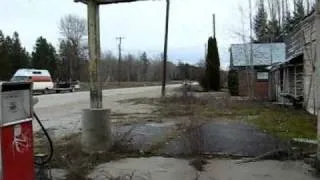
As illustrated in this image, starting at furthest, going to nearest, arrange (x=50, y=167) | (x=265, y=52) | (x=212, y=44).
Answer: (x=212, y=44), (x=265, y=52), (x=50, y=167)

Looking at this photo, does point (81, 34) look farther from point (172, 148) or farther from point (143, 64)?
point (172, 148)

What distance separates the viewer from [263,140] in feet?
41.7

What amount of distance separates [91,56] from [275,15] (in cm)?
4996

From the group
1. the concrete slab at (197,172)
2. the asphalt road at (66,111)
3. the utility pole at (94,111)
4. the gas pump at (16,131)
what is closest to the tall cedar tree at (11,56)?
the asphalt road at (66,111)

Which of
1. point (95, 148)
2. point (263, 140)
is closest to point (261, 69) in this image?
point (263, 140)

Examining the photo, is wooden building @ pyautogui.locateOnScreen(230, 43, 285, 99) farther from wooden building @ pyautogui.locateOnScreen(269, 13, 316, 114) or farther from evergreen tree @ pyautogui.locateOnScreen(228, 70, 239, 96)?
wooden building @ pyautogui.locateOnScreen(269, 13, 316, 114)

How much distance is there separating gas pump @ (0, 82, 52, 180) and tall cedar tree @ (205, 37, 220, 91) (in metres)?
57.0

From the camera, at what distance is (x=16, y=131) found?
5.85 metres

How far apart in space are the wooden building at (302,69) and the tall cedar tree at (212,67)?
3145cm

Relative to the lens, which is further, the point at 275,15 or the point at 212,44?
the point at 212,44

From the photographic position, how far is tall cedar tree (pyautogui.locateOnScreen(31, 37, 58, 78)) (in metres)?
99.9

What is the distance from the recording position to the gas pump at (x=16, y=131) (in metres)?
5.62

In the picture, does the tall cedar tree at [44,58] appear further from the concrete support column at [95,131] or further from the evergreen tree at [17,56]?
the concrete support column at [95,131]

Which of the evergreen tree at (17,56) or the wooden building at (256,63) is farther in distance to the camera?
the evergreen tree at (17,56)
